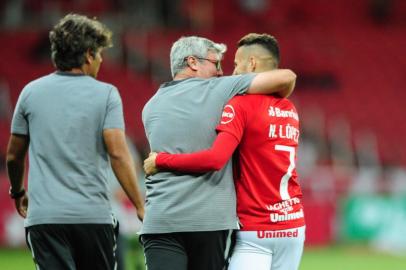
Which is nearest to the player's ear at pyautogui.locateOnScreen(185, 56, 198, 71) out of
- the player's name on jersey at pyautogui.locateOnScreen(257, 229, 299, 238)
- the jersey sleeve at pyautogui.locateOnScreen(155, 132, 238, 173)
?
the jersey sleeve at pyautogui.locateOnScreen(155, 132, 238, 173)

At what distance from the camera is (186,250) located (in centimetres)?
467

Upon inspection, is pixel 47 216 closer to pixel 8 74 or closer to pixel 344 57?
pixel 8 74

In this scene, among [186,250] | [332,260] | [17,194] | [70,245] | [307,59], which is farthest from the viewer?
[307,59]

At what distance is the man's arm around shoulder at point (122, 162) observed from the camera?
16.2ft

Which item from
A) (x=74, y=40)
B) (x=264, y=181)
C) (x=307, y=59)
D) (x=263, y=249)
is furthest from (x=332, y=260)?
(x=307, y=59)

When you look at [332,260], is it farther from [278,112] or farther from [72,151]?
[72,151]

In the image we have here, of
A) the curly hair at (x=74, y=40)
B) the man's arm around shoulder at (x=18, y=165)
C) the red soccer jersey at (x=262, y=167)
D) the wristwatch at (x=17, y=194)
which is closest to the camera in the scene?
the red soccer jersey at (x=262, y=167)

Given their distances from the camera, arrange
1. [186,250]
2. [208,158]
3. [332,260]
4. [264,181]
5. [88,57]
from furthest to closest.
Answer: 1. [332,260]
2. [88,57]
3. [264,181]
4. [186,250]
5. [208,158]

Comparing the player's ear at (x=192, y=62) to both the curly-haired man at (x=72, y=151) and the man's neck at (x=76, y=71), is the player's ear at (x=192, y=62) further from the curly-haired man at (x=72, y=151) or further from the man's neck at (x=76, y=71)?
the man's neck at (x=76, y=71)

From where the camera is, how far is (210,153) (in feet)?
15.0

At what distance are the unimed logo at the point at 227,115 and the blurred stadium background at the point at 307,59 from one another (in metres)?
11.8

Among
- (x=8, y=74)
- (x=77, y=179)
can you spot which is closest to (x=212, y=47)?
(x=77, y=179)

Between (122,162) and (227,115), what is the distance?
69cm

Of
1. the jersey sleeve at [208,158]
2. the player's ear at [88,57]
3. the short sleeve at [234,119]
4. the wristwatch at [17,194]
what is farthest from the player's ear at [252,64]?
the wristwatch at [17,194]
